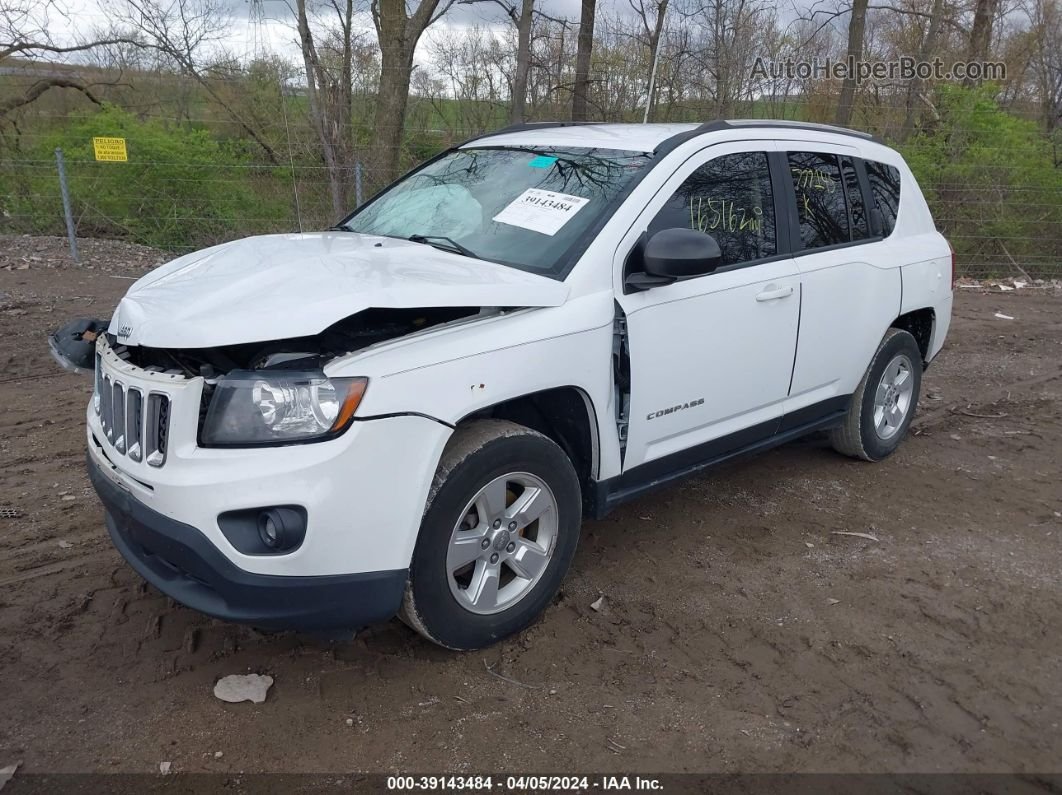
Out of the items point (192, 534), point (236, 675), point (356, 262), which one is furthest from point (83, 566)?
point (356, 262)

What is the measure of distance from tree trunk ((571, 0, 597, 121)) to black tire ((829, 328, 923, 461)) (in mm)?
12113

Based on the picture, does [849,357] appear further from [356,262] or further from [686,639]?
[356,262]

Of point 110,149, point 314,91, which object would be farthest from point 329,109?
point 110,149

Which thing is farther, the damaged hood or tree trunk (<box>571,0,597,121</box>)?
tree trunk (<box>571,0,597,121</box>)

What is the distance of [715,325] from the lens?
364 centimetres

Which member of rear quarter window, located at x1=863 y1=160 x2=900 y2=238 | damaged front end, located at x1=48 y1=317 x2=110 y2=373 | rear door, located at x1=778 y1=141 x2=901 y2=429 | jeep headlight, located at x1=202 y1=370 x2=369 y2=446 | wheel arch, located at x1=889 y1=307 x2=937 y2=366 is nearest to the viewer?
jeep headlight, located at x1=202 y1=370 x2=369 y2=446

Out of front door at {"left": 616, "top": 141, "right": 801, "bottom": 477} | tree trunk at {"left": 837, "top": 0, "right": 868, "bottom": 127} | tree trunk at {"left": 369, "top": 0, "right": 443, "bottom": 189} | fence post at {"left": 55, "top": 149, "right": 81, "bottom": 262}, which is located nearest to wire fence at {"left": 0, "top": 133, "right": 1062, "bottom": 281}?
tree trunk at {"left": 369, "top": 0, "right": 443, "bottom": 189}

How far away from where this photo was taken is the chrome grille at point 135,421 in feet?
8.55

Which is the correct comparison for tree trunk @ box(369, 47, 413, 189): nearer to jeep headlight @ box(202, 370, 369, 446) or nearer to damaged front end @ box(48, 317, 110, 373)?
damaged front end @ box(48, 317, 110, 373)

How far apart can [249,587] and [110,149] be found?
10606 mm

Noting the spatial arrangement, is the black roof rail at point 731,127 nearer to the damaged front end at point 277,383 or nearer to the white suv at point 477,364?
the white suv at point 477,364

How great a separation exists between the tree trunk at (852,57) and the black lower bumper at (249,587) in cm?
1452

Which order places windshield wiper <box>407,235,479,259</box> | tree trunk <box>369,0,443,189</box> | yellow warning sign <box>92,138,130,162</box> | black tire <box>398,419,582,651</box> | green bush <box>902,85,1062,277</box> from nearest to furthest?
black tire <box>398,419,582,651</box> → windshield wiper <box>407,235,479,259</box> → yellow warning sign <box>92,138,130,162</box> → green bush <box>902,85,1062,277</box> → tree trunk <box>369,0,443,189</box>

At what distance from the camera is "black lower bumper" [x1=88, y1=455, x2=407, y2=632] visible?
253cm
